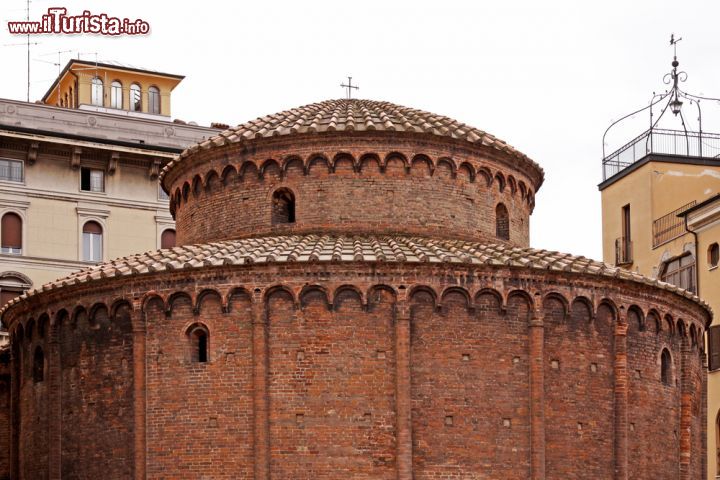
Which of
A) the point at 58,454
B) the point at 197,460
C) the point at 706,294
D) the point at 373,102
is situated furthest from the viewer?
the point at 706,294

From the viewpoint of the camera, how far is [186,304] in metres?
32.2

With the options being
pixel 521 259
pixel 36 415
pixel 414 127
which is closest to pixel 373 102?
pixel 414 127

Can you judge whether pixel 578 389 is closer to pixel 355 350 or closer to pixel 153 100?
pixel 355 350

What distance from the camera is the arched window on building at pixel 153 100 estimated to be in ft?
203

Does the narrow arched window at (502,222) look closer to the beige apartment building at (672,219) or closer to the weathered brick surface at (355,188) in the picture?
the weathered brick surface at (355,188)

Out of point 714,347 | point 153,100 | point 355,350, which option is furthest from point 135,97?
point 355,350

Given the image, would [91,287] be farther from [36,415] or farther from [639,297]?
[639,297]

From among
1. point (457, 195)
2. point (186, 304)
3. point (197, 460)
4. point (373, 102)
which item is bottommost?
point (197, 460)

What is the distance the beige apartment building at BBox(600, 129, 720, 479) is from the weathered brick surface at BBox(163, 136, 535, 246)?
12317mm

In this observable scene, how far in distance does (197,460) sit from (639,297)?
9.55 metres

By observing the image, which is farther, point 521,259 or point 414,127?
point 414,127

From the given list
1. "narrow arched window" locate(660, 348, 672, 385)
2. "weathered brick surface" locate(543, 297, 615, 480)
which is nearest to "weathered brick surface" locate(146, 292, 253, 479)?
"weathered brick surface" locate(543, 297, 615, 480)

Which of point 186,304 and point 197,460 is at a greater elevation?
→ point 186,304

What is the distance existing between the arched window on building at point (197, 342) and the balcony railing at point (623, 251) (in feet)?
72.3
